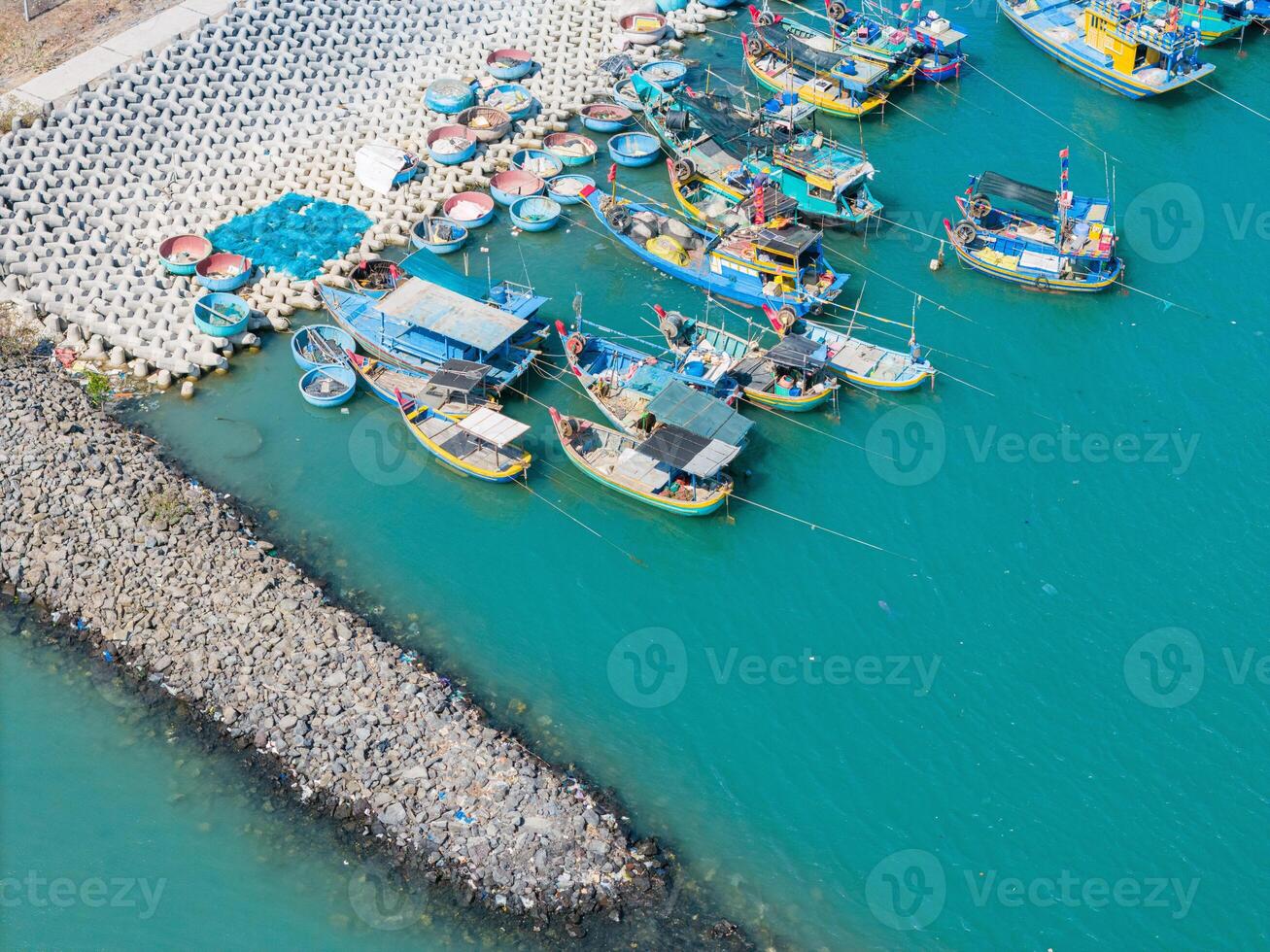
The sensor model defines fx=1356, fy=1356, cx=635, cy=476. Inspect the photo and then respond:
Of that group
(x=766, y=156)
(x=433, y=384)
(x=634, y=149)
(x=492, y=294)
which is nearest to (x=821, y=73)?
(x=766, y=156)

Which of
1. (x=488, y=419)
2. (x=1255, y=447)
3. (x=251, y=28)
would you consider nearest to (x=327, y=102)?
(x=251, y=28)

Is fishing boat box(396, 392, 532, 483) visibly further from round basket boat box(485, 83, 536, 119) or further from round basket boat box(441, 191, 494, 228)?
round basket boat box(485, 83, 536, 119)

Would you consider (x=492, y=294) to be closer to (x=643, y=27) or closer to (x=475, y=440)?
(x=475, y=440)

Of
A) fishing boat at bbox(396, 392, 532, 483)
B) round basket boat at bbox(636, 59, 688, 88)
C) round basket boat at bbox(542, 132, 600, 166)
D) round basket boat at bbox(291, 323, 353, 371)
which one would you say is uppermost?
round basket boat at bbox(636, 59, 688, 88)

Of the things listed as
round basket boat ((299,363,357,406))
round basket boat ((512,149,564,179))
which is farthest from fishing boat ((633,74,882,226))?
round basket boat ((299,363,357,406))

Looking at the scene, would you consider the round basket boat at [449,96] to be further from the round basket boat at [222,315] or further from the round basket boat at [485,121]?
the round basket boat at [222,315]

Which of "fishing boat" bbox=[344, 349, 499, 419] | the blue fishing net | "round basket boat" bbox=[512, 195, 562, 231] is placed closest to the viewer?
"fishing boat" bbox=[344, 349, 499, 419]
